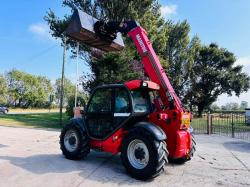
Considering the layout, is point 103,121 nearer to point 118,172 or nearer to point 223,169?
point 118,172

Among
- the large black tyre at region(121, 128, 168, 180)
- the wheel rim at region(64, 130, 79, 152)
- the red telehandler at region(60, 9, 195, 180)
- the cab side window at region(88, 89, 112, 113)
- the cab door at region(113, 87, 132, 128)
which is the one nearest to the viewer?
the large black tyre at region(121, 128, 168, 180)

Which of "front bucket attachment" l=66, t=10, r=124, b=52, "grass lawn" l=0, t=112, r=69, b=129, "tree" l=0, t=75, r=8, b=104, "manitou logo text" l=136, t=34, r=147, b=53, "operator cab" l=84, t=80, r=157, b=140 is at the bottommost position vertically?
"grass lawn" l=0, t=112, r=69, b=129

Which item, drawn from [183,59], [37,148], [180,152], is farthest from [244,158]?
[183,59]

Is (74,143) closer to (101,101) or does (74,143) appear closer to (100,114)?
(100,114)

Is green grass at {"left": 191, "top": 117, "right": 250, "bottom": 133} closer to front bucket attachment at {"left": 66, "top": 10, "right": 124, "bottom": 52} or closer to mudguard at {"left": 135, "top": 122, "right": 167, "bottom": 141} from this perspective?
A: front bucket attachment at {"left": 66, "top": 10, "right": 124, "bottom": 52}

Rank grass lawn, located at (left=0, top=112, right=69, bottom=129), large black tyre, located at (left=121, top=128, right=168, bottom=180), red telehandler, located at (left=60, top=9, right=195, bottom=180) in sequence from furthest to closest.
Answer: grass lawn, located at (left=0, top=112, right=69, bottom=129) < red telehandler, located at (left=60, top=9, right=195, bottom=180) < large black tyre, located at (left=121, top=128, right=168, bottom=180)

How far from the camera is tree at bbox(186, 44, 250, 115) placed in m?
38.4

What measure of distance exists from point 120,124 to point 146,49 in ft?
6.85

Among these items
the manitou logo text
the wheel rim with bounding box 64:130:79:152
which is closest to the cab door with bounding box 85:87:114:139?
the wheel rim with bounding box 64:130:79:152

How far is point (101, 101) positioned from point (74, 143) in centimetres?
134

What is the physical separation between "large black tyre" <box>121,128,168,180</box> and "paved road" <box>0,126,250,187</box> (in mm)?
199

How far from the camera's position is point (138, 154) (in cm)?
596

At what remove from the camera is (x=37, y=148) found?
345 inches

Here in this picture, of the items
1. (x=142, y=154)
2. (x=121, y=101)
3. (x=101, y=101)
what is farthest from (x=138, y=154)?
(x=101, y=101)
